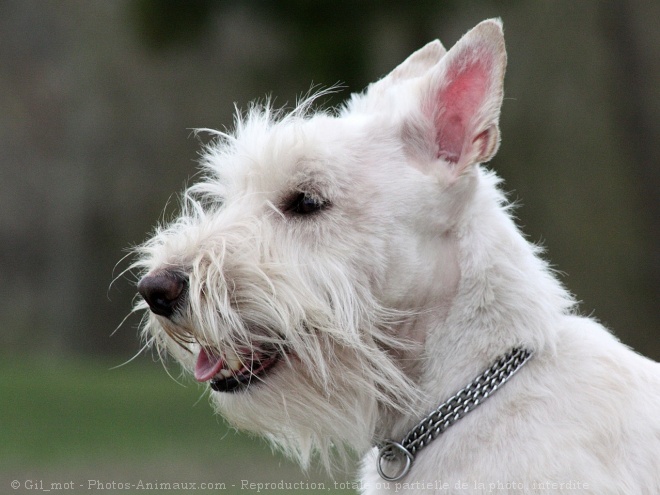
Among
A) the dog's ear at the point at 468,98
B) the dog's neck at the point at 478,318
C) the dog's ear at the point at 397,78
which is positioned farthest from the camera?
the dog's ear at the point at 397,78

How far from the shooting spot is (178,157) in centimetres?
2594

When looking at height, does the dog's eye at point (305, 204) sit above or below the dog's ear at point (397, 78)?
below

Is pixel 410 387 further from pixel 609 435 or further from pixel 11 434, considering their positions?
pixel 11 434

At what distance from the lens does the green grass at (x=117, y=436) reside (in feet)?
35.7

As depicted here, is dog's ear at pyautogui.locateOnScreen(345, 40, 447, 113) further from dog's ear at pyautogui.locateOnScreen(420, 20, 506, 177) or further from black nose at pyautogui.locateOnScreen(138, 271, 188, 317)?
black nose at pyautogui.locateOnScreen(138, 271, 188, 317)

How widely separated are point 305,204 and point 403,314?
0.61m

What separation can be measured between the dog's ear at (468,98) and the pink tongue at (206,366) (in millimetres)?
1239

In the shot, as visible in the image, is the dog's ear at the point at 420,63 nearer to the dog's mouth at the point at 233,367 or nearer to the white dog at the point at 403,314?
the white dog at the point at 403,314

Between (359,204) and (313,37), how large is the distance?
1185cm

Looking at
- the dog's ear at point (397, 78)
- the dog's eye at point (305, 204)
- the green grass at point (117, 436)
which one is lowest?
the green grass at point (117, 436)

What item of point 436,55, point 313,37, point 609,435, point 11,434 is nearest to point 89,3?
point 313,37

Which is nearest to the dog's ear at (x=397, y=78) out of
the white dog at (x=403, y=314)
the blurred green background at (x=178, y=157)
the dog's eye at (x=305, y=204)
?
the white dog at (x=403, y=314)

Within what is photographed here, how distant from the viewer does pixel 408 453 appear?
12.5 feet

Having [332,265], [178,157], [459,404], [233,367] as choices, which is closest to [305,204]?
[332,265]
